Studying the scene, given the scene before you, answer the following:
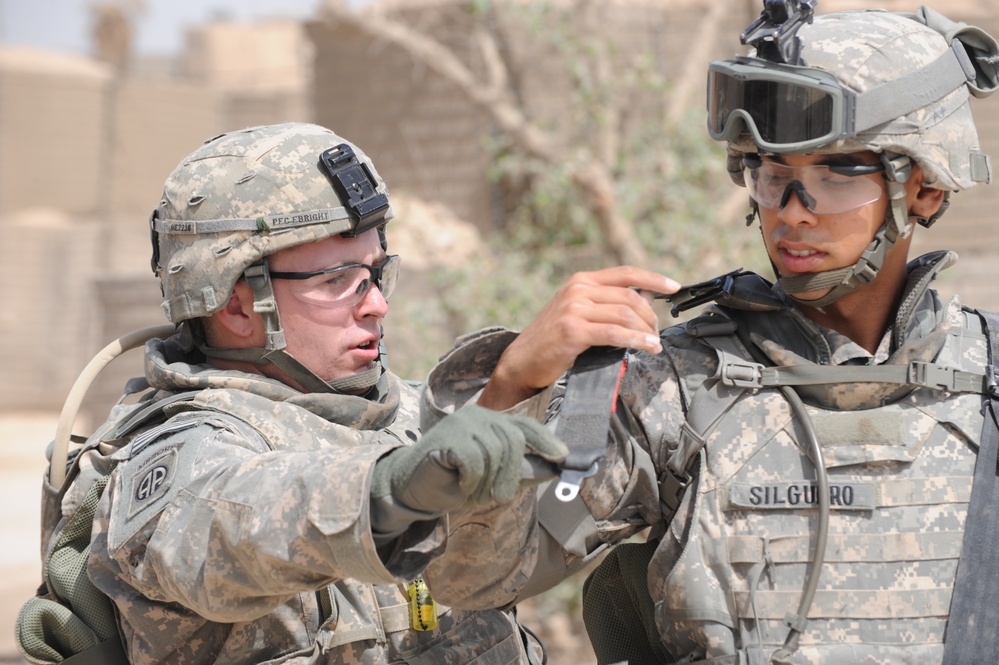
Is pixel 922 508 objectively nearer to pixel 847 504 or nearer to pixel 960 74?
pixel 847 504

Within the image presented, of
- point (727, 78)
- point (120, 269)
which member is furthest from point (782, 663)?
point (120, 269)

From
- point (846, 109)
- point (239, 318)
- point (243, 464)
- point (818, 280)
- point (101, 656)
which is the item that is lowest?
point (101, 656)

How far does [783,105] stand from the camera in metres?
2.82

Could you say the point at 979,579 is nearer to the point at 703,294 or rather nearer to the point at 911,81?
the point at 703,294

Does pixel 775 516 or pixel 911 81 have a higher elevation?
pixel 911 81

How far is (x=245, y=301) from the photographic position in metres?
3.26

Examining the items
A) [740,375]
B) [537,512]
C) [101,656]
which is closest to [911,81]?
[740,375]

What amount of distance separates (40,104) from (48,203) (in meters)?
1.47

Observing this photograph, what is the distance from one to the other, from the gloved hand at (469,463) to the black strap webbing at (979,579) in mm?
1093

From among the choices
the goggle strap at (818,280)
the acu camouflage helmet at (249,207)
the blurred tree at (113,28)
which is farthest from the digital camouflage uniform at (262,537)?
the blurred tree at (113,28)

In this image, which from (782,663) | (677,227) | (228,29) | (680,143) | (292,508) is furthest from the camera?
(228,29)

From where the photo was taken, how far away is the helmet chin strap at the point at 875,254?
2.87m

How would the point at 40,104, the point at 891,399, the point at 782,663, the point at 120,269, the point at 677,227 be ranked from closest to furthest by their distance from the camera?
the point at 782,663
the point at 891,399
the point at 677,227
the point at 120,269
the point at 40,104

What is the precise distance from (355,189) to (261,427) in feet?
2.21
